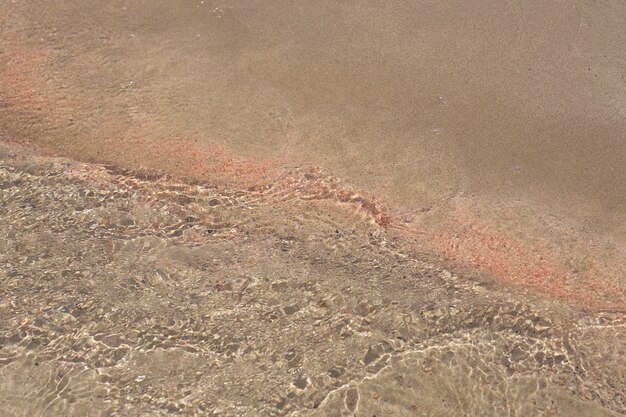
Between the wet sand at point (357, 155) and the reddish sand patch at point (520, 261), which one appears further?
the reddish sand patch at point (520, 261)

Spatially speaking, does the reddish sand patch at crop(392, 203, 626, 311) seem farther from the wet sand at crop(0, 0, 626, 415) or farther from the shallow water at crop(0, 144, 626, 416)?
the shallow water at crop(0, 144, 626, 416)

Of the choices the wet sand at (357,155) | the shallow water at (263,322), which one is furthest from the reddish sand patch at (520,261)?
the shallow water at (263,322)

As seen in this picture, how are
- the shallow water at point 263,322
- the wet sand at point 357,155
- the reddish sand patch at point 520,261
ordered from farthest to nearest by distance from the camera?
the reddish sand patch at point 520,261 → the wet sand at point 357,155 → the shallow water at point 263,322

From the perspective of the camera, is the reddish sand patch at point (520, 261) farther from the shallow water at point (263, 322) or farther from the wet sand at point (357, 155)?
the shallow water at point (263, 322)

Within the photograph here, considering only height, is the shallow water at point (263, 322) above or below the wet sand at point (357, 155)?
below

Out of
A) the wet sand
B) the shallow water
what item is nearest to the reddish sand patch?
the wet sand

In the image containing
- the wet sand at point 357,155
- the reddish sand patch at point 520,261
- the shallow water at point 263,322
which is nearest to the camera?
the shallow water at point 263,322

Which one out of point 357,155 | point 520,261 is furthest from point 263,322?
point 520,261

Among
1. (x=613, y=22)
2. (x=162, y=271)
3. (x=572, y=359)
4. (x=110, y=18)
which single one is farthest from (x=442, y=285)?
(x=110, y=18)

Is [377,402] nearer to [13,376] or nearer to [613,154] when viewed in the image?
[13,376]

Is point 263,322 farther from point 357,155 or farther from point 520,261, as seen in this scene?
point 520,261
